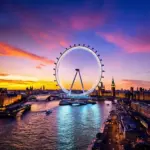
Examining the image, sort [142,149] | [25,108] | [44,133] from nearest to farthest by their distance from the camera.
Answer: [142,149], [44,133], [25,108]

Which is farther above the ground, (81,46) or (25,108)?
(81,46)

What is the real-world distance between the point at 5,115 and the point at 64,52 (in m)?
29.8

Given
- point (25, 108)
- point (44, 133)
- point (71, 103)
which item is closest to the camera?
point (44, 133)

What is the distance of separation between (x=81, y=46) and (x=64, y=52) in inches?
242

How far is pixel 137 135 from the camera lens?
33938 millimetres

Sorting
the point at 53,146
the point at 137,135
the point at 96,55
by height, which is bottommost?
the point at 53,146

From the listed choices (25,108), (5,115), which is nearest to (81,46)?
(5,115)

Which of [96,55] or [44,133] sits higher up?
[96,55]

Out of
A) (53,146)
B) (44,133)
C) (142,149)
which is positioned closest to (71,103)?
(44,133)

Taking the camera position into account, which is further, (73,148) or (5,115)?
(5,115)

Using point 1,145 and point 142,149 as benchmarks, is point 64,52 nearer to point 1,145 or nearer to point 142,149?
point 1,145

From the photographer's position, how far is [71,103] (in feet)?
488

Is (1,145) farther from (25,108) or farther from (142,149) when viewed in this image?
(25,108)

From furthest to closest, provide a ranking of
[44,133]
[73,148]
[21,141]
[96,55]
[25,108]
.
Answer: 1. [25,108]
2. [96,55]
3. [44,133]
4. [21,141]
5. [73,148]
